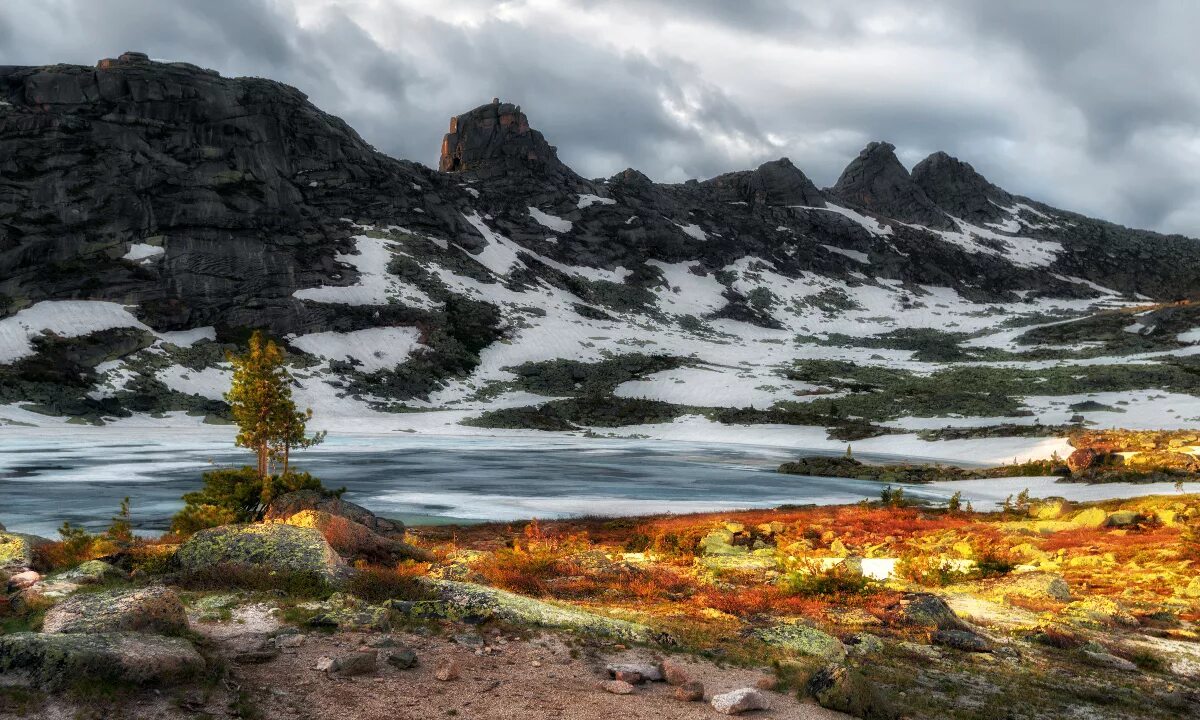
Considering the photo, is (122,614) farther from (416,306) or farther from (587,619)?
(416,306)

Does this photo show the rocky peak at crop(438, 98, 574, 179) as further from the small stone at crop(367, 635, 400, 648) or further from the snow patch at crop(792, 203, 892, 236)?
the small stone at crop(367, 635, 400, 648)

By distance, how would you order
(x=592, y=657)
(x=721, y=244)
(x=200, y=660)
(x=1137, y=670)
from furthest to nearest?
(x=721, y=244) → (x=1137, y=670) → (x=592, y=657) → (x=200, y=660)

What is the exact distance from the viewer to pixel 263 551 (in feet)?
37.0

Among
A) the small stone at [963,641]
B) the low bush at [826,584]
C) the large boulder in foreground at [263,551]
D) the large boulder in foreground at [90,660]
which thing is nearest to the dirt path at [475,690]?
the large boulder in foreground at [90,660]

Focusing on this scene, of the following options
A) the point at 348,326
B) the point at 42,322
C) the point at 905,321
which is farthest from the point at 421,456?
the point at 905,321

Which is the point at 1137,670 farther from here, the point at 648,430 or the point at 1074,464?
the point at 648,430

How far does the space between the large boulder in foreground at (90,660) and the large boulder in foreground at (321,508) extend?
971 centimetres

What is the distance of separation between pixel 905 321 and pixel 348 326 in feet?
349

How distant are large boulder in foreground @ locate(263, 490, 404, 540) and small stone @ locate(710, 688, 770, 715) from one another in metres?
11.3

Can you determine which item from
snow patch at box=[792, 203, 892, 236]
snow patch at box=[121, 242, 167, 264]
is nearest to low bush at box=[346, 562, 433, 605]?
snow patch at box=[121, 242, 167, 264]

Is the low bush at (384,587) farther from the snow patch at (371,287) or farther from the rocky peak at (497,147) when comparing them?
the rocky peak at (497,147)

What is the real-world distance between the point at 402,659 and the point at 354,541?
681 cm

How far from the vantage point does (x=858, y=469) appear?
44.8 m

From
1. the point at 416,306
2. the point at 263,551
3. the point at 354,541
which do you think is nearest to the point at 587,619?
the point at 263,551
